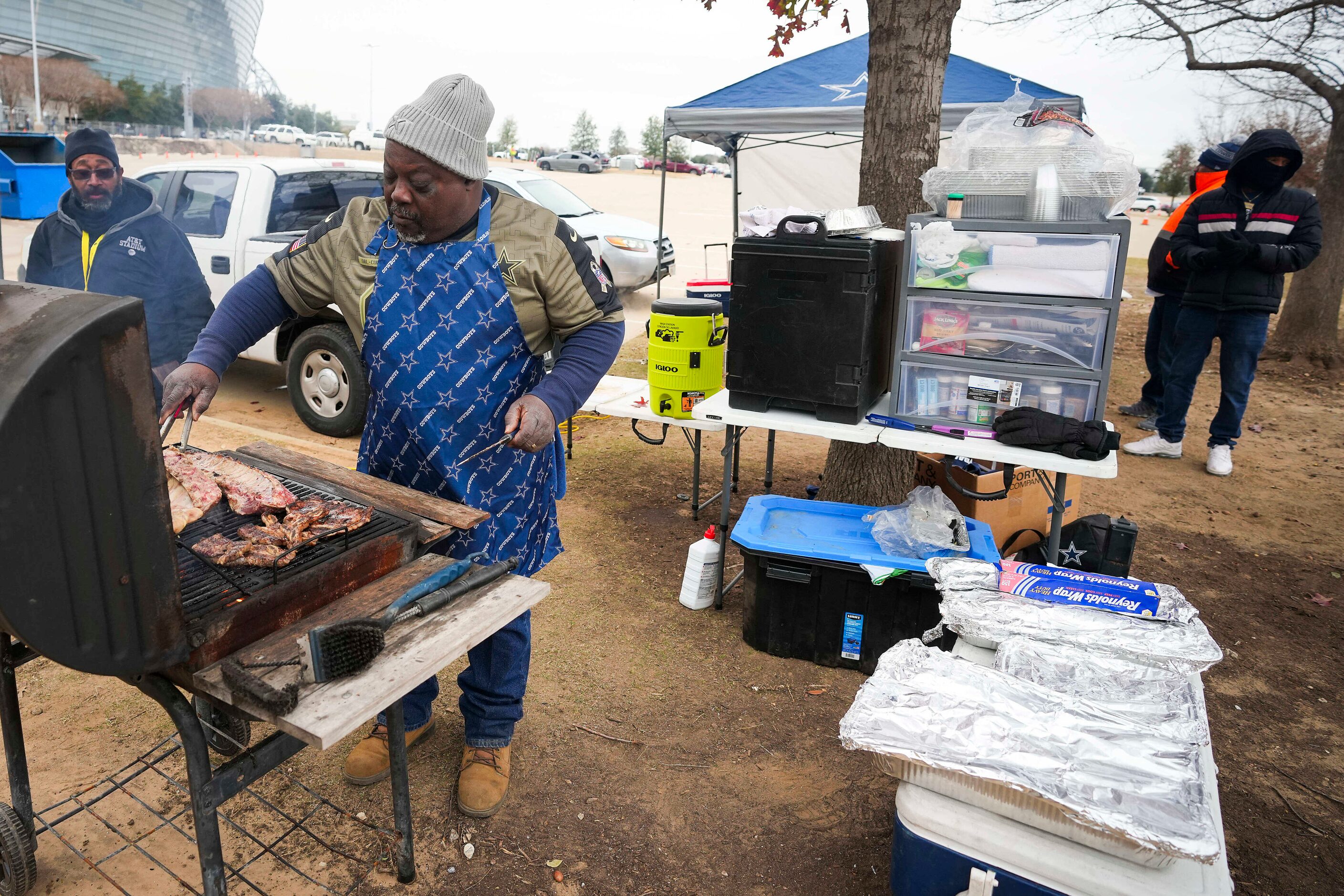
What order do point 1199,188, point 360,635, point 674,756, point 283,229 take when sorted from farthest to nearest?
point 1199,188
point 283,229
point 674,756
point 360,635

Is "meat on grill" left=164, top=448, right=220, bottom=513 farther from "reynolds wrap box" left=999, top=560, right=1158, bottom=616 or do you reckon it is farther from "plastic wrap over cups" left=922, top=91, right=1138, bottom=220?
"plastic wrap over cups" left=922, top=91, right=1138, bottom=220

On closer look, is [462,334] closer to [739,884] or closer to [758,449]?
[739,884]

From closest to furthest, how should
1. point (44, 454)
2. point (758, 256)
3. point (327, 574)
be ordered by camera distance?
point (44, 454), point (327, 574), point (758, 256)

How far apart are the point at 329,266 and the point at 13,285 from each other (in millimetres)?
867

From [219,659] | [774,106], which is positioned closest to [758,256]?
[219,659]

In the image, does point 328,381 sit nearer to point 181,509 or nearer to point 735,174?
point 181,509

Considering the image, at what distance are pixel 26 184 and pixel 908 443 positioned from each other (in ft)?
33.2

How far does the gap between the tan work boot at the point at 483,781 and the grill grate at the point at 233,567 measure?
3.19 feet

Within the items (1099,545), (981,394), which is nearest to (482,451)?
(981,394)

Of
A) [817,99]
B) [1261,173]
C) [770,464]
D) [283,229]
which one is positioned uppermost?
[817,99]

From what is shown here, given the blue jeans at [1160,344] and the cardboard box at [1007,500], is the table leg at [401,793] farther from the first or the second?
the blue jeans at [1160,344]

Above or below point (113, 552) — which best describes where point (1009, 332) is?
above

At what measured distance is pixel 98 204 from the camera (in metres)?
4.54

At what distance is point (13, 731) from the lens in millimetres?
2127
